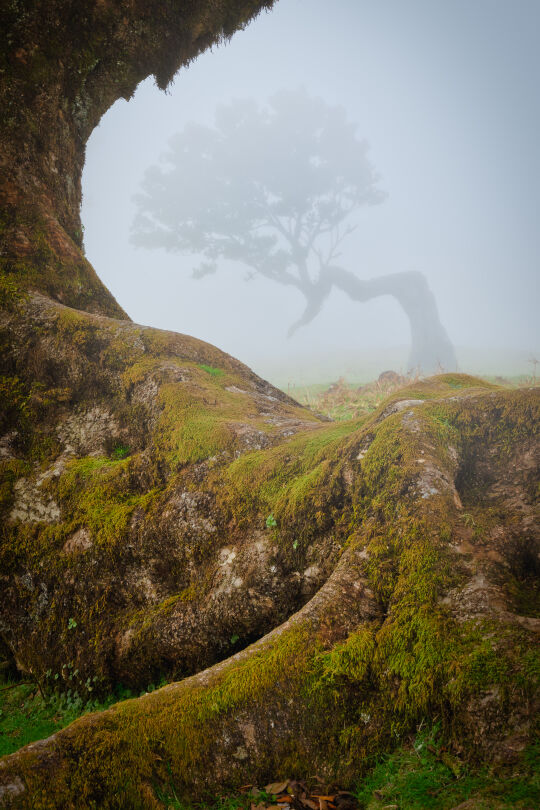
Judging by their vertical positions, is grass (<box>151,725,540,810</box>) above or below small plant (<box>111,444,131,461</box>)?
below

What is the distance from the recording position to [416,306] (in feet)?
149

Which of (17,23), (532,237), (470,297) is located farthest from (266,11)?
(532,237)

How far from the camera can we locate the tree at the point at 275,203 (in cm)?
4284

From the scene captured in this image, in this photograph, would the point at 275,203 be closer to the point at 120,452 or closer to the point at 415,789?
the point at 120,452

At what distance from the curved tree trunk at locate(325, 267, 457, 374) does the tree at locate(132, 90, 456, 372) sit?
0.11m

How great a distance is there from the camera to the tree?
4284 centimetres

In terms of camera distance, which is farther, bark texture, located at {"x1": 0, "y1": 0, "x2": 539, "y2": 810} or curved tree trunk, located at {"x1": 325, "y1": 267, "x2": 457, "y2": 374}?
curved tree trunk, located at {"x1": 325, "y1": 267, "x2": 457, "y2": 374}

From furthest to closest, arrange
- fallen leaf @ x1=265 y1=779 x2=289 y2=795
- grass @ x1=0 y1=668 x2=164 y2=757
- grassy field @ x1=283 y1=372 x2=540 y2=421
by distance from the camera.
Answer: grassy field @ x1=283 y1=372 x2=540 y2=421 < grass @ x1=0 y1=668 x2=164 y2=757 < fallen leaf @ x1=265 y1=779 x2=289 y2=795

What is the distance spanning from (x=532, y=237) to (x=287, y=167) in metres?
165

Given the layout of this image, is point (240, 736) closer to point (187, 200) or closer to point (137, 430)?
point (137, 430)

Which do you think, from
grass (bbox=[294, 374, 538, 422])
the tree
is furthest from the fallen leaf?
the tree

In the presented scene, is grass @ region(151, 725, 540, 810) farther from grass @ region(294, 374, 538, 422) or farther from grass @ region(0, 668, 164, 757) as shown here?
grass @ region(294, 374, 538, 422)

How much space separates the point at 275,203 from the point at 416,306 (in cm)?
2038

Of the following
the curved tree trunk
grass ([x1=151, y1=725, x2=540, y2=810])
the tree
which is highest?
the tree
